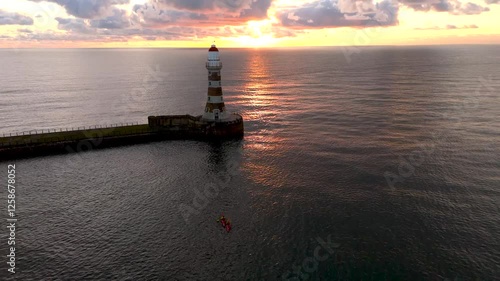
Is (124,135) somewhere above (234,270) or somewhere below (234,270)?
above

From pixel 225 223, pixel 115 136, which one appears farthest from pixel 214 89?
pixel 225 223

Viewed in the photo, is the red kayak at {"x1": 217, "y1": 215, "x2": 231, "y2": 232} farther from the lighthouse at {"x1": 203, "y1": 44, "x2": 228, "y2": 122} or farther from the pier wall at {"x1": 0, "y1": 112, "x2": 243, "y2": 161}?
the lighthouse at {"x1": 203, "y1": 44, "x2": 228, "y2": 122}

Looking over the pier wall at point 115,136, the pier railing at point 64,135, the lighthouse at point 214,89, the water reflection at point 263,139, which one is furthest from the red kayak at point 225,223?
the pier railing at point 64,135

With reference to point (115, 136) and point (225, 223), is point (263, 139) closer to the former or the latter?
point (115, 136)

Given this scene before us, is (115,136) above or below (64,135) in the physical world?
below

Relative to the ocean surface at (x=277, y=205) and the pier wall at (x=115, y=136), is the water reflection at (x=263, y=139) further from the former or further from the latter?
the pier wall at (x=115, y=136)

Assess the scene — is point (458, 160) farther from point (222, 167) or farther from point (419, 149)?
point (222, 167)

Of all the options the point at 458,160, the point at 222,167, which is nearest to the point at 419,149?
the point at 458,160

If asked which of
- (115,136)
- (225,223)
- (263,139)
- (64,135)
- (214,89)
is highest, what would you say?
(214,89)
